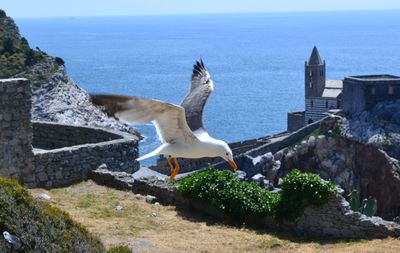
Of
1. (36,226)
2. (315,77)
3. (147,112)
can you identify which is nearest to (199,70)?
(147,112)

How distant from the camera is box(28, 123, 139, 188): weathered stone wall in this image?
15.2 metres

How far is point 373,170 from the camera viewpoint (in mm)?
62062

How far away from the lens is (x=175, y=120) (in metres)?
10.4

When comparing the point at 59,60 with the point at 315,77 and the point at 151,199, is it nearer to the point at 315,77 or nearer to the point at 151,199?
the point at 315,77

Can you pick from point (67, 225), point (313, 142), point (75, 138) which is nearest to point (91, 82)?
point (313, 142)

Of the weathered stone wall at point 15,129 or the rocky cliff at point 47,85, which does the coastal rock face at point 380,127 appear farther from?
the weathered stone wall at point 15,129

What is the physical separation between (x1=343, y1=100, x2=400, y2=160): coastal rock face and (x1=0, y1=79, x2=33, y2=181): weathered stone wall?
50.5 m

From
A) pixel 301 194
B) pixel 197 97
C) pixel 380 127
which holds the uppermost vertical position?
pixel 197 97

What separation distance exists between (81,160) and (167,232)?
3854 millimetres

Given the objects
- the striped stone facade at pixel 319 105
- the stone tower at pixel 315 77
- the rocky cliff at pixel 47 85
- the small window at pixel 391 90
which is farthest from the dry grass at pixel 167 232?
the stone tower at pixel 315 77

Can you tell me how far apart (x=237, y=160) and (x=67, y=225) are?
3773 cm

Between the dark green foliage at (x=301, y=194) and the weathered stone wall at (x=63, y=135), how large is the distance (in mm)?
5665

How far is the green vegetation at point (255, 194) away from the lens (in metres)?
12.8

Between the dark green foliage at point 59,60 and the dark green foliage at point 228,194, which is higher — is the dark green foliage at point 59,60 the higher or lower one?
the lower one
